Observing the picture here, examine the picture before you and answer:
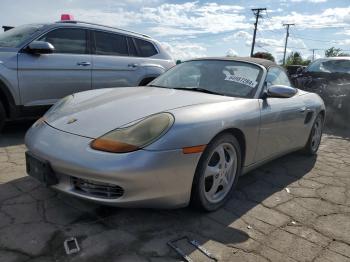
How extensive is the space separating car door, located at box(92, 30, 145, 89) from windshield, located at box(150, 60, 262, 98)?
1834mm

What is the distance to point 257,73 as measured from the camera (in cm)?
389

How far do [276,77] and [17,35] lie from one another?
3484 millimetres

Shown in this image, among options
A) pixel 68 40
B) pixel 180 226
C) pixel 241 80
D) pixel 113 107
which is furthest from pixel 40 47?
pixel 180 226

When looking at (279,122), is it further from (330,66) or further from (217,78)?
(330,66)

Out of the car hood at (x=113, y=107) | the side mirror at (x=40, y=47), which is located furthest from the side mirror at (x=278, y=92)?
the side mirror at (x=40, y=47)

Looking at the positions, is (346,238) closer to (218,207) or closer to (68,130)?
(218,207)

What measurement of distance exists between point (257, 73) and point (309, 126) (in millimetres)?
1284

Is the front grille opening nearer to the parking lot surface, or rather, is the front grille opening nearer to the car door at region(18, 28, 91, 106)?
the parking lot surface

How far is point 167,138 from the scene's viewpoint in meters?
2.61

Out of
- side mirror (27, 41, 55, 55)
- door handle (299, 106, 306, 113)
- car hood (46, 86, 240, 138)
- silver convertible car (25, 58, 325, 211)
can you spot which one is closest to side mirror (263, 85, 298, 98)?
silver convertible car (25, 58, 325, 211)

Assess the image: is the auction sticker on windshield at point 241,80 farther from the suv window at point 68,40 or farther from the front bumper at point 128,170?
the suv window at point 68,40

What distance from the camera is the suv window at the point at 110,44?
19.4ft

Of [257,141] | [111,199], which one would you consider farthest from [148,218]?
[257,141]

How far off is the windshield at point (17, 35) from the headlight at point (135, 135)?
3025 mm
